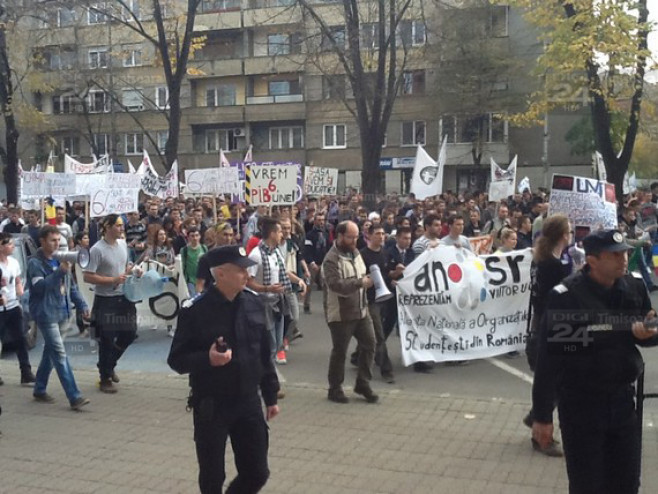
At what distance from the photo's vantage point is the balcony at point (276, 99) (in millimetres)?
49619

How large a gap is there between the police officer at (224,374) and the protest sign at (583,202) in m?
5.30

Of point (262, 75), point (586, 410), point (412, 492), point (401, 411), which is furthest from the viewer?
point (262, 75)

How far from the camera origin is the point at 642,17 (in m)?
16.3

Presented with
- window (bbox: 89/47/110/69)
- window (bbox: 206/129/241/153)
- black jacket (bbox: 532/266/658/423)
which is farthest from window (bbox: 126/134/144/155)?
black jacket (bbox: 532/266/658/423)

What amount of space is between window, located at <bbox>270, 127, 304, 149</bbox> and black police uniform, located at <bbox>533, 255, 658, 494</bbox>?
4721 centimetres

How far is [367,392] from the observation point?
726cm

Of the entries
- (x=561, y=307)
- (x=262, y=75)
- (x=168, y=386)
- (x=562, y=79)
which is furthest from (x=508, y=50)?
(x=561, y=307)

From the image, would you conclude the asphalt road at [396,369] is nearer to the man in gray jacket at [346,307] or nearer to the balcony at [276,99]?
the man in gray jacket at [346,307]

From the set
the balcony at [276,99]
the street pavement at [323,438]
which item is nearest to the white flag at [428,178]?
the street pavement at [323,438]

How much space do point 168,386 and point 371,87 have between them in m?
17.4

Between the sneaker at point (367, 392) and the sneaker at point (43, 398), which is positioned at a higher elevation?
the sneaker at point (367, 392)

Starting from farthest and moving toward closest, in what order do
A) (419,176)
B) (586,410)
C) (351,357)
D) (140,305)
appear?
(419,176)
(140,305)
(351,357)
(586,410)

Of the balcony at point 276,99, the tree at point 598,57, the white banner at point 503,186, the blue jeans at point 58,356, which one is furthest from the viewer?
the balcony at point 276,99

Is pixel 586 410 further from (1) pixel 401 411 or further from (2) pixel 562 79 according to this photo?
(2) pixel 562 79
